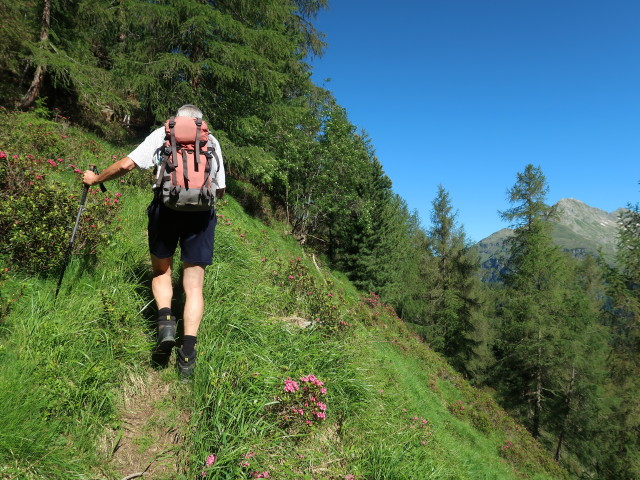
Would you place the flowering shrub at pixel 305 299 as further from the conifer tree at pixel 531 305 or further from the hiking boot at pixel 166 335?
the conifer tree at pixel 531 305

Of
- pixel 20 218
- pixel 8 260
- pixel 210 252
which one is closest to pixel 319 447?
pixel 210 252

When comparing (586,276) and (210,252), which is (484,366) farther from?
(210,252)

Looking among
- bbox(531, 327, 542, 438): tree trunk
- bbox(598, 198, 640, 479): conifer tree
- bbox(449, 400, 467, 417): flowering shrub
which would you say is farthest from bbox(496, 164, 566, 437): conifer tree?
bbox(449, 400, 467, 417): flowering shrub

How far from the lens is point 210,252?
2.94 meters

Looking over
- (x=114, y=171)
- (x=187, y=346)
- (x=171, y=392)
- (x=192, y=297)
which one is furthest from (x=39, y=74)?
(x=171, y=392)

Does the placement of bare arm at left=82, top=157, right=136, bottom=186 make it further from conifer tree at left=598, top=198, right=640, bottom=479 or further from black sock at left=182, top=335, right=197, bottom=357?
conifer tree at left=598, top=198, right=640, bottom=479

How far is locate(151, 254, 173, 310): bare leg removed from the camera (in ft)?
9.44

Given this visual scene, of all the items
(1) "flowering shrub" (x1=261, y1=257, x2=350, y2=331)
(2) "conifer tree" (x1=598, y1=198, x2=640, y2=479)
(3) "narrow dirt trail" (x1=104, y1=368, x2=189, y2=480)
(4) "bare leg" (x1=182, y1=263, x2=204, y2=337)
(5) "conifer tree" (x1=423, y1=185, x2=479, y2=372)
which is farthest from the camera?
(5) "conifer tree" (x1=423, y1=185, x2=479, y2=372)

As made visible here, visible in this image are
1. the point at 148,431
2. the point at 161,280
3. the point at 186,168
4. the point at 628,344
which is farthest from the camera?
the point at 628,344

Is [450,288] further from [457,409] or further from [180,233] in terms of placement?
[180,233]

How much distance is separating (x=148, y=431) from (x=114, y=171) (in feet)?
7.06

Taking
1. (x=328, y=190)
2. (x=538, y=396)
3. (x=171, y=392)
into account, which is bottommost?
(x=538, y=396)

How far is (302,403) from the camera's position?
2.61 meters

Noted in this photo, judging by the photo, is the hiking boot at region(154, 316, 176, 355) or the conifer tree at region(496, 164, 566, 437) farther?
the conifer tree at region(496, 164, 566, 437)
